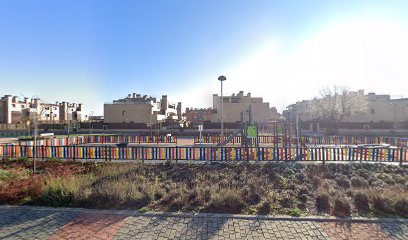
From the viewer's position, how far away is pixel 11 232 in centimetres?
417

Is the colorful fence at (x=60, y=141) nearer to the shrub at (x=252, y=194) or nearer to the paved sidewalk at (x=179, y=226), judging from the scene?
the paved sidewalk at (x=179, y=226)

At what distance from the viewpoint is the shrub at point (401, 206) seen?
4.89 metres

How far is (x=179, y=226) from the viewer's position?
4.41 metres

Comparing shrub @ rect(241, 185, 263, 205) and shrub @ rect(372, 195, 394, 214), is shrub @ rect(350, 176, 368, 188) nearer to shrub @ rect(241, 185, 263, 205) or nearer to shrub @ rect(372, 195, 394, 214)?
shrub @ rect(372, 195, 394, 214)

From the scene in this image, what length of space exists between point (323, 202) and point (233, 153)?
18.7 feet

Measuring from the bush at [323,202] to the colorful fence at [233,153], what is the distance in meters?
4.97

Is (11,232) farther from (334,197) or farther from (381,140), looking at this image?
(381,140)

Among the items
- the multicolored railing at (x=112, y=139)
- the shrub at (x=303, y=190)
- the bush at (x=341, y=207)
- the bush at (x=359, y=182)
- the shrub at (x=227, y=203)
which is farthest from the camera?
the multicolored railing at (x=112, y=139)

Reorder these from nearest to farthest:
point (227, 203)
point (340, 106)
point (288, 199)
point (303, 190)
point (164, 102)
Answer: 1. point (227, 203)
2. point (288, 199)
3. point (303, 190)
4. point (340, 106)
5. point (164, 102)

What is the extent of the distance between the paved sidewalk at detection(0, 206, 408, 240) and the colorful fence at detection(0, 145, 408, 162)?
5.86 m

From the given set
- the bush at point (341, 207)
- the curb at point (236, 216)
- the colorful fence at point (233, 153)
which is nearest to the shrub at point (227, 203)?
the curb at point (236, 216)

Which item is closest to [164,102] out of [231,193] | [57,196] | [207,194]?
[57,196]

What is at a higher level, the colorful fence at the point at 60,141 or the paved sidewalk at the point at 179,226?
the colorful fence at the point at 60,141

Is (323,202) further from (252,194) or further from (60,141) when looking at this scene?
(60,141)
